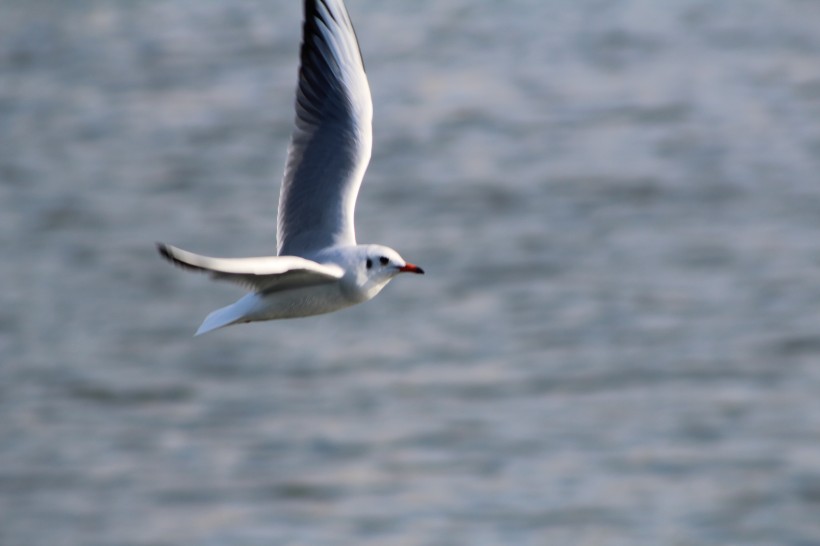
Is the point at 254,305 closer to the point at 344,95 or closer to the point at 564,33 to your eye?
the point at 344,95

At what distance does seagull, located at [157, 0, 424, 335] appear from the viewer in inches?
241

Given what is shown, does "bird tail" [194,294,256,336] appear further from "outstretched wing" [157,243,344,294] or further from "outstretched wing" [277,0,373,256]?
"outstretched wing" [277,0,373,256]

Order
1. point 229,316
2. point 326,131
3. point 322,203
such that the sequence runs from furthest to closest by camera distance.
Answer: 1. point 326,131
2. point 322,203
3. point 229,316

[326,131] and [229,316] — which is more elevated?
[326,131]

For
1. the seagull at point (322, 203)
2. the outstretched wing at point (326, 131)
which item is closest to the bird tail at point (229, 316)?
the seagull at point (322, 203)

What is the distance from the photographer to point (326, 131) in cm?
761

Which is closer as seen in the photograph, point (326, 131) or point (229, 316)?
point (229, 316)

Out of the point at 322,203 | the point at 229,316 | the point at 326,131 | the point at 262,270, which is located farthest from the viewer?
the point at 326,131

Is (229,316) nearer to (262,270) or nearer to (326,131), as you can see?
(262,270)

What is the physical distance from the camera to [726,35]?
78.0ft

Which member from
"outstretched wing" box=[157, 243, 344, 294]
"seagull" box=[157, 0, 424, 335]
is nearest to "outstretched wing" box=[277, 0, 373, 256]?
"seagull" box=[157, 0, 424, 335]

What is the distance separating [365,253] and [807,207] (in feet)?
44.1

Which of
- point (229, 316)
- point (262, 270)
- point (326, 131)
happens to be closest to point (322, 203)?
point (326, 131)

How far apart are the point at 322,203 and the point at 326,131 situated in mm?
543
